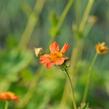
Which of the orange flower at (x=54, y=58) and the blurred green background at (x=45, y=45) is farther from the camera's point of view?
the blurred green background at (x=45, y=45)

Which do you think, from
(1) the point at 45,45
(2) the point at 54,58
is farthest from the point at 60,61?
(1) the point at 45,45

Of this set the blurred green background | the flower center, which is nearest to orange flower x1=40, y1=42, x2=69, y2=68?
the flower center

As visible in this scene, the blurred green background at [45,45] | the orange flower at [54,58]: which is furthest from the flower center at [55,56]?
the blurred green background at [45,45]

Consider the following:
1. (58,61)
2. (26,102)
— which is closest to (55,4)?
(26,102)

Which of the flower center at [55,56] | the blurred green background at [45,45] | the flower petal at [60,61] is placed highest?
the blurred green background at [45,45]

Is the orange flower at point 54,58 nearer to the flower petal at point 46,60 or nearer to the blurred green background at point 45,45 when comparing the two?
the flower petal at point 46,60

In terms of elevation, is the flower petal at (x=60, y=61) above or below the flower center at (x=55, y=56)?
below

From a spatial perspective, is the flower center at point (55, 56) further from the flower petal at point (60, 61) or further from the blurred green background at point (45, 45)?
the blurred green background at point (45, 45)

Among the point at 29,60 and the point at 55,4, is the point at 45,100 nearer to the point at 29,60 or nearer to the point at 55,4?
the point at 29,60

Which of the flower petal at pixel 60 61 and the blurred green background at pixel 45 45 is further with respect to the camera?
the blurred green background at pixel 45 45
